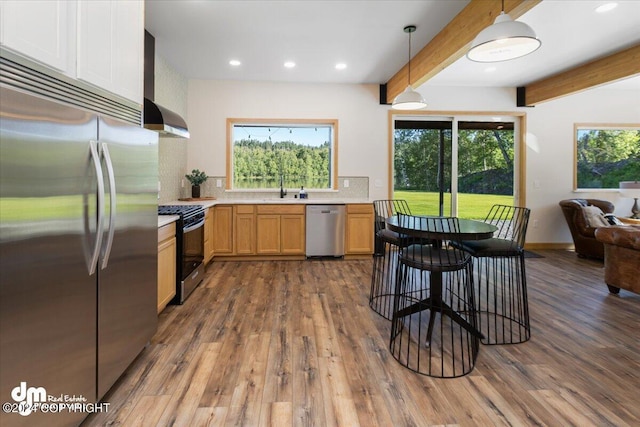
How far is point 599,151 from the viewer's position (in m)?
5.95

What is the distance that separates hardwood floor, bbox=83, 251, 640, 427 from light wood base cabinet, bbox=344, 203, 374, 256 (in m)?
1.72

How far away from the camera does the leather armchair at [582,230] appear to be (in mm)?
4930

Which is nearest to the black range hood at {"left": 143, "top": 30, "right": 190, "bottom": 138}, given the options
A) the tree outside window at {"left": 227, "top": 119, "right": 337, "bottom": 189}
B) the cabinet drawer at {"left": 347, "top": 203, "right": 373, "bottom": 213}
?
the tree outside window at {"left": 227, "top": 119, "right": 337, "bottom": 189}

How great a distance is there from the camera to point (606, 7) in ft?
10.2

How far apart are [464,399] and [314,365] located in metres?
0.89

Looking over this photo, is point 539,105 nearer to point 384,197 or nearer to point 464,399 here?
Result: point 384,197

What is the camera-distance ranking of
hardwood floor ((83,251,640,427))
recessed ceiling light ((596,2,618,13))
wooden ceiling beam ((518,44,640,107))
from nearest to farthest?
1. hardwood floor ((83,251,640,427))
2. recessed ceiling light ((596,2,618,13))
3. wooden ceiling beam ((518,44,640,107))

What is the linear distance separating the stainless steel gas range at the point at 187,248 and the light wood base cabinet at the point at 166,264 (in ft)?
0.21

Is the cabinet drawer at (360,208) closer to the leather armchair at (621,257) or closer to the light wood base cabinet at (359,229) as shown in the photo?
the light wood base cabinet at (359,229)

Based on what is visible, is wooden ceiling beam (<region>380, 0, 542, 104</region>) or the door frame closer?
wooden ceiling beam (<region>380, 0, 542, 104</region>)

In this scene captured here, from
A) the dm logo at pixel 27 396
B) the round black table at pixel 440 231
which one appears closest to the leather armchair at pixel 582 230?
the round black table at pixel 440 231

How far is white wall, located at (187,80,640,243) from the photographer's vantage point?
5.37 metres

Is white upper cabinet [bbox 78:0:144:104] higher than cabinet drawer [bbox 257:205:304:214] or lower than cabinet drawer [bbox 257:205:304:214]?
higher

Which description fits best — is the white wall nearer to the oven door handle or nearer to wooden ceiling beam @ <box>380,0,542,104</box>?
wooden ceiling beam @ <box>380,0,542,104</box>
